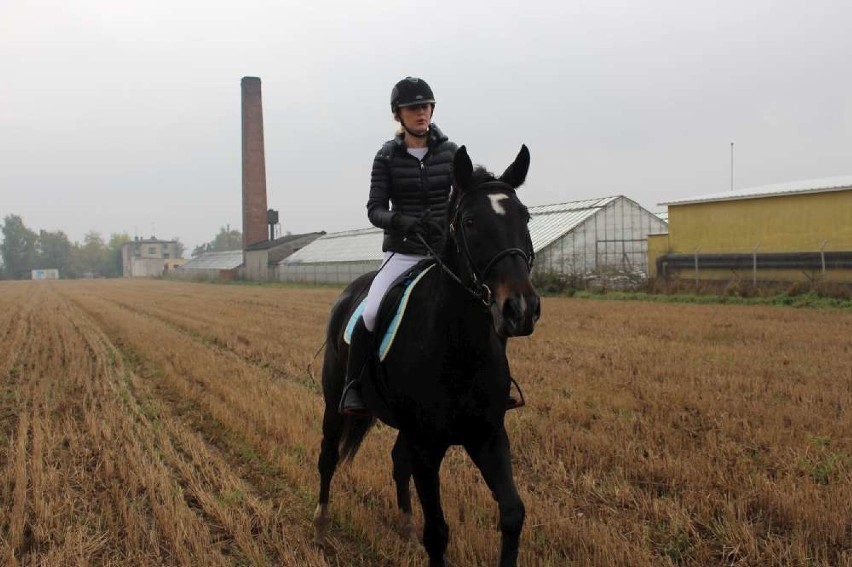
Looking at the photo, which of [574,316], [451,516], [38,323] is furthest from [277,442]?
[38,323]

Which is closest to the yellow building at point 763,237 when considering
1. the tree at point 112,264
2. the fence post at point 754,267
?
the fence post at point 754,267

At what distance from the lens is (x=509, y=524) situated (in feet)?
11.0

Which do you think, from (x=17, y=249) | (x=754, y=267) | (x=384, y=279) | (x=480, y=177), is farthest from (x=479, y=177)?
(x=17, y=249)

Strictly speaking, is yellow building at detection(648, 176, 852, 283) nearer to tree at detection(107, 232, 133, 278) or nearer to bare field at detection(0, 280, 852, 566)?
bare field at detection(0, 280, 852, 566)

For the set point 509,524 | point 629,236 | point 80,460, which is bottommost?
point 80,460

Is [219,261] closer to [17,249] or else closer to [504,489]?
[504,489]

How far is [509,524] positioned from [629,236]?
33.3m

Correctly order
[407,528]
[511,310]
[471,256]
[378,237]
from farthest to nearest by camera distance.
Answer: [378,237]
[407,528]
[471,256]
[511,310]

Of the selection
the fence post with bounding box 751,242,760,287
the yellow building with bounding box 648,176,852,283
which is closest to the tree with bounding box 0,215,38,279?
the yellow building with bounding box 648,176,852,283

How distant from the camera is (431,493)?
367cm

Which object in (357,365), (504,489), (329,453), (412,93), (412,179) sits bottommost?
(329,453)

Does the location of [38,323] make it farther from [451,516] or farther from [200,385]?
[451,516]

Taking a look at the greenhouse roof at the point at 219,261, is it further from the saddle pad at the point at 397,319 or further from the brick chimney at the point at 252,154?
the saddle pad at the point at 397,319

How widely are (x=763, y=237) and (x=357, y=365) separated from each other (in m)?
25.8
